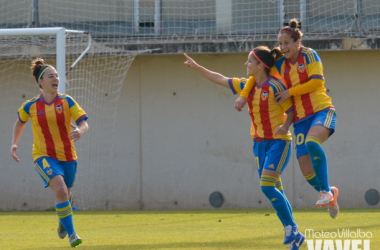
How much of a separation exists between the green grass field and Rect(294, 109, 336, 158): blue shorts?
0.99 m

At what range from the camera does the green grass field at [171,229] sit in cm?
846

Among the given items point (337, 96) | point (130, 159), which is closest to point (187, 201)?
point (130, 159)

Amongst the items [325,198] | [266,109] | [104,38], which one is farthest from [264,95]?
[104,38]

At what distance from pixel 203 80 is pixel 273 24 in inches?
69.1

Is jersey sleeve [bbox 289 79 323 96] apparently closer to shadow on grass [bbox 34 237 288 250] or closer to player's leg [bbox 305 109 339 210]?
player's leg [bbox 305 109 339 210]

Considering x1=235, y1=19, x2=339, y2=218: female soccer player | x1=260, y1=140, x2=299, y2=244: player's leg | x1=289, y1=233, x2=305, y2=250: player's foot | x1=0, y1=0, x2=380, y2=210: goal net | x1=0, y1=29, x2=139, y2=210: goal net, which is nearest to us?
x1=289, y1=233, x2=305, y2=250: player's foot

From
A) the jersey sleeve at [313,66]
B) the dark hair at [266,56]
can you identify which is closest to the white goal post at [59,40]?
the dark hair at [266,56]

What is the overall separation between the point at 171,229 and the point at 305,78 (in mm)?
3399

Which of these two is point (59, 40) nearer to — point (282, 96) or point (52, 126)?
point (52, 126)

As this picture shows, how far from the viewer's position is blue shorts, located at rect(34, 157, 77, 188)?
870cm

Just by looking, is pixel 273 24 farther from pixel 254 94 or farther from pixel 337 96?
pixel 254 94

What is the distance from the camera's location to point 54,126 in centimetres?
897

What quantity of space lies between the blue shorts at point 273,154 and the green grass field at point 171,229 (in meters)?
0.78

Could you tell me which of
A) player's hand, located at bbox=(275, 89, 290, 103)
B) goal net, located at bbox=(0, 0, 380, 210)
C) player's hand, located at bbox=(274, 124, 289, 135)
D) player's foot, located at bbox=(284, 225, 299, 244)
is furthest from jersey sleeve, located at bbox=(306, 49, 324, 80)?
goal net, located at bbox=(0, 0, 380, 210)
